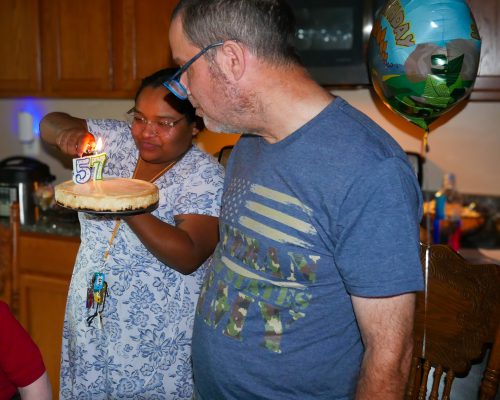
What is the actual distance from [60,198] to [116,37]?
1.68 m

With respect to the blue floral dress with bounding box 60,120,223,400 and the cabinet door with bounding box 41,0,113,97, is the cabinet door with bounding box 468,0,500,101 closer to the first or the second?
the blue floral dress with bounding box 60,120,223,400

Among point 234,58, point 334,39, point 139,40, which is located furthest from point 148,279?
point 139,40

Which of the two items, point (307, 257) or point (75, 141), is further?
point (75, 141)

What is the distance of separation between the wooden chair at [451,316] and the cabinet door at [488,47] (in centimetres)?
107

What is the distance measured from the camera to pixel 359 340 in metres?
0.99

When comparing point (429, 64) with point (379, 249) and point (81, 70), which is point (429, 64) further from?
point (81, 70)

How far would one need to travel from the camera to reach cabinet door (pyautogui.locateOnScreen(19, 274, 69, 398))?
8.25ft

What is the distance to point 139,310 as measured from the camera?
143 cm


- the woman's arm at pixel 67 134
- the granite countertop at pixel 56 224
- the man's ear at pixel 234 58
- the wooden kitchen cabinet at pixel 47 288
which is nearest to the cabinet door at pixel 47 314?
the wooden kitchen cabinet at pixel 47 288

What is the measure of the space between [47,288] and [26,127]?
112cm

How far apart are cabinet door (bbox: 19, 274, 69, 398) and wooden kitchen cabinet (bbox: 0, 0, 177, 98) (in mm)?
907

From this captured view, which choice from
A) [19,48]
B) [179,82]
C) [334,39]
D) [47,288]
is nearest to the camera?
[179,82]

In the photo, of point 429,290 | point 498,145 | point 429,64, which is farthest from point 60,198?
point 498,145

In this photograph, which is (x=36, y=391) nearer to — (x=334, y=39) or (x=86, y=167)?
(x=86, y=167)
